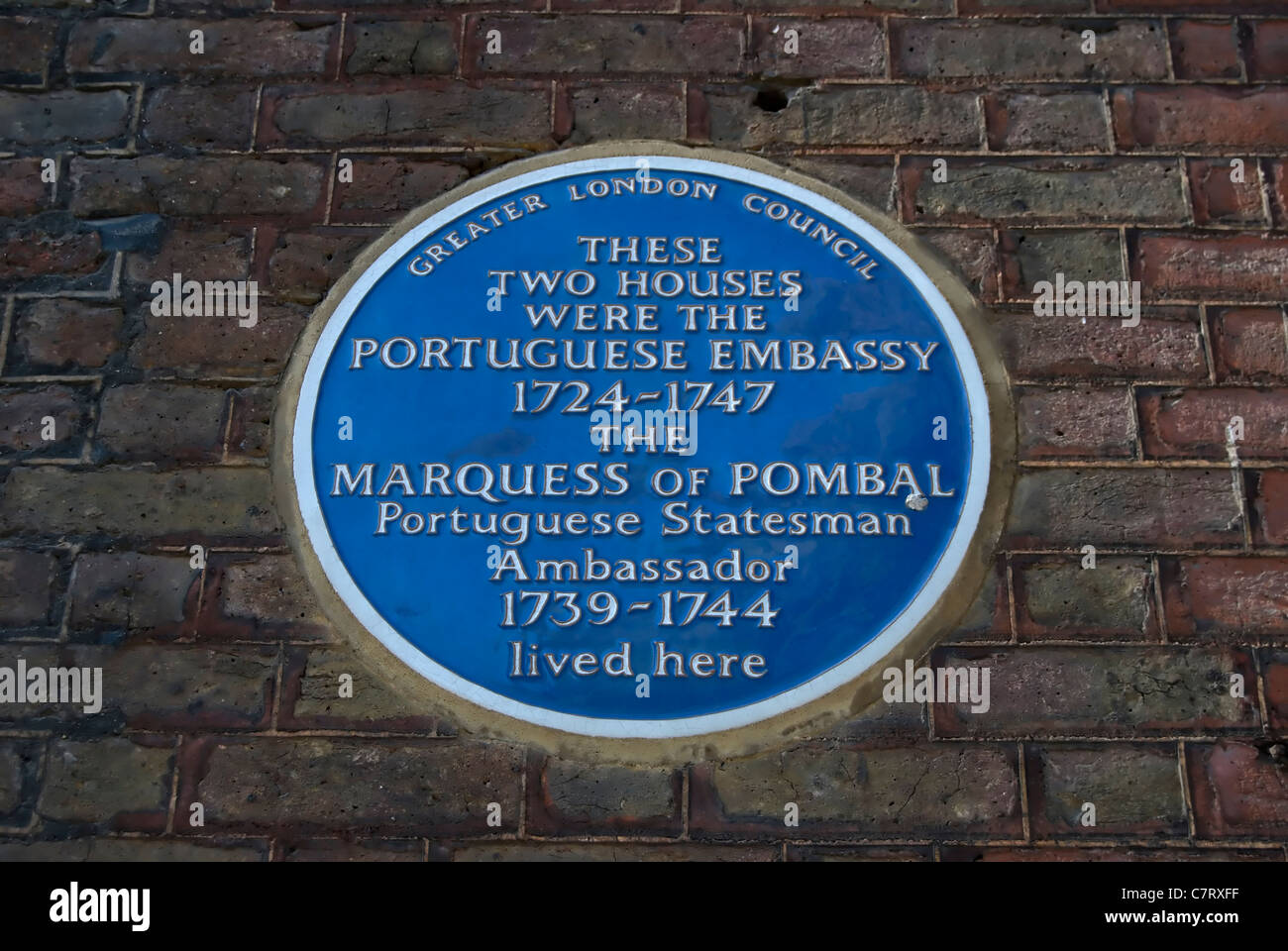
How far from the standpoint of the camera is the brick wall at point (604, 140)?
1954 millimetres

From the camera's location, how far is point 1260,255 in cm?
226

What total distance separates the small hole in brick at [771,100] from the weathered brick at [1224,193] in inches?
34.0

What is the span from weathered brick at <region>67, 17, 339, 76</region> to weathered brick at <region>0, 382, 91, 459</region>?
0.76 metres

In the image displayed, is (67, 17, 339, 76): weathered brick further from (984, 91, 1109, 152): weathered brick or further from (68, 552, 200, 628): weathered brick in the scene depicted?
(984, 91, 1109, 152): weathered brick

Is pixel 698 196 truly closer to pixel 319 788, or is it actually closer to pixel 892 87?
pixel 892 87

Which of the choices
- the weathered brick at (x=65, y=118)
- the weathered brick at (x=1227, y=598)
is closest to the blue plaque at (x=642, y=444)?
the weathered brick at (x=1227, y=598)

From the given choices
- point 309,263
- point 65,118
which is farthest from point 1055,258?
point 65,118

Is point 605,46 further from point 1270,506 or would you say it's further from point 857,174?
point 1270,506

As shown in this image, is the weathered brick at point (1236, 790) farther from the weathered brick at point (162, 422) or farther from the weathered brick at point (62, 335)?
the weathered brick at point (62, 335)

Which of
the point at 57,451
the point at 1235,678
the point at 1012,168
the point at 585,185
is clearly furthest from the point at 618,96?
the point at 1235,678

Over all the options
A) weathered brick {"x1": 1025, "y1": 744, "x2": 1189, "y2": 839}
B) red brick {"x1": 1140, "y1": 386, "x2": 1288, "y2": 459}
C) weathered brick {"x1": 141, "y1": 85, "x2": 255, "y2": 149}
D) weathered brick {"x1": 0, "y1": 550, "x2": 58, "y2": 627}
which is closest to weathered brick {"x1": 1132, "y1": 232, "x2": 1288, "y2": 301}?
red brick {"x1": 1140, "y1": 386, "x2": 1288, "y2": 459}

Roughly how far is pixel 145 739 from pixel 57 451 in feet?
2.00

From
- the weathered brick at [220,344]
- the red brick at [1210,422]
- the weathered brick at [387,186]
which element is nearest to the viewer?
the red brick at [1210,422]

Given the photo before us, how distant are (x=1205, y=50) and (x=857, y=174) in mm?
829
